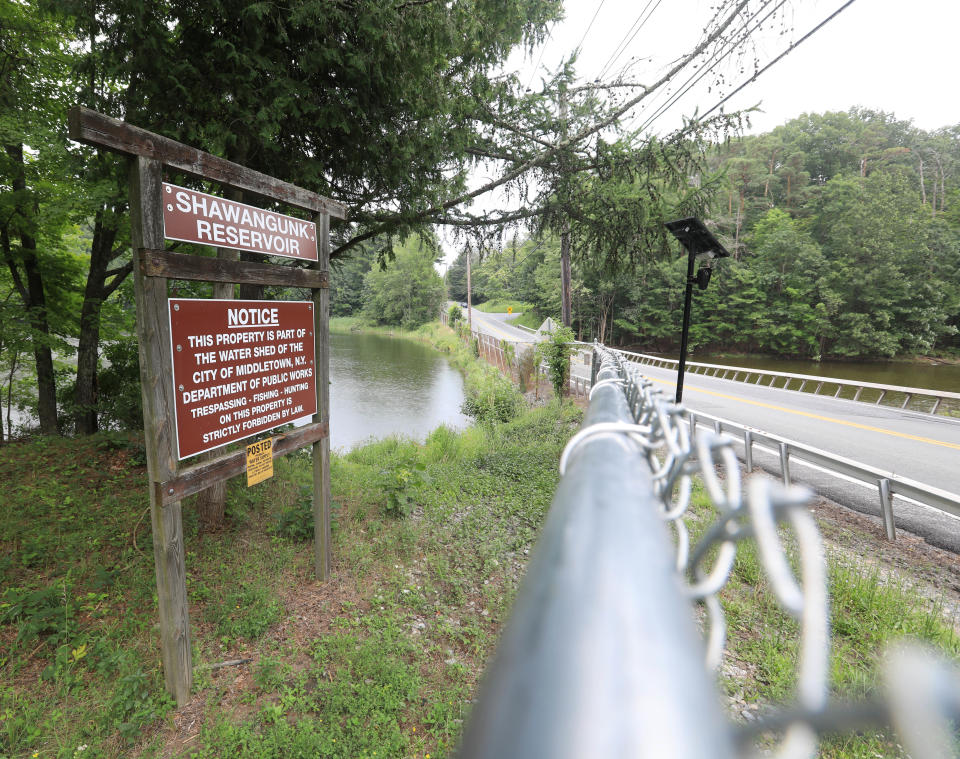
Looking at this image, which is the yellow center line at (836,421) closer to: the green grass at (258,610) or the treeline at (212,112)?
the green grass at (258,610)

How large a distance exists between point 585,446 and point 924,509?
20.4ft

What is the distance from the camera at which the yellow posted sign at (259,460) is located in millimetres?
3066

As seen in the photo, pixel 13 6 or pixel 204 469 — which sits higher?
pixel 13 6


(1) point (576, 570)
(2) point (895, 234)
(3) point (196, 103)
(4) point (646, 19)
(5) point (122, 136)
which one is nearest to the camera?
(1) point (576, 570)

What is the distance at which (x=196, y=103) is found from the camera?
12.0 ft

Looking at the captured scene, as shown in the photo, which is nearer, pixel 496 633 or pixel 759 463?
pixel 496 633

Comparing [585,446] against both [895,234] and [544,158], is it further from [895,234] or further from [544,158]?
[895,234]

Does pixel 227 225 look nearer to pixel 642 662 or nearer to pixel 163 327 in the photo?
pixel 163 327

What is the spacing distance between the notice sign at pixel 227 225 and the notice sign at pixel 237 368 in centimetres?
38

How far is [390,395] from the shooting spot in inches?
696

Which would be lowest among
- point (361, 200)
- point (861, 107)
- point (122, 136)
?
point (122, 136)

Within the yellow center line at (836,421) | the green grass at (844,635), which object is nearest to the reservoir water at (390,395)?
the yellow center line at (836,421)

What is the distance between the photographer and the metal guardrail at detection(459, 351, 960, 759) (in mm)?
308

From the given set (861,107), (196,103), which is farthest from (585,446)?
(861,107)
